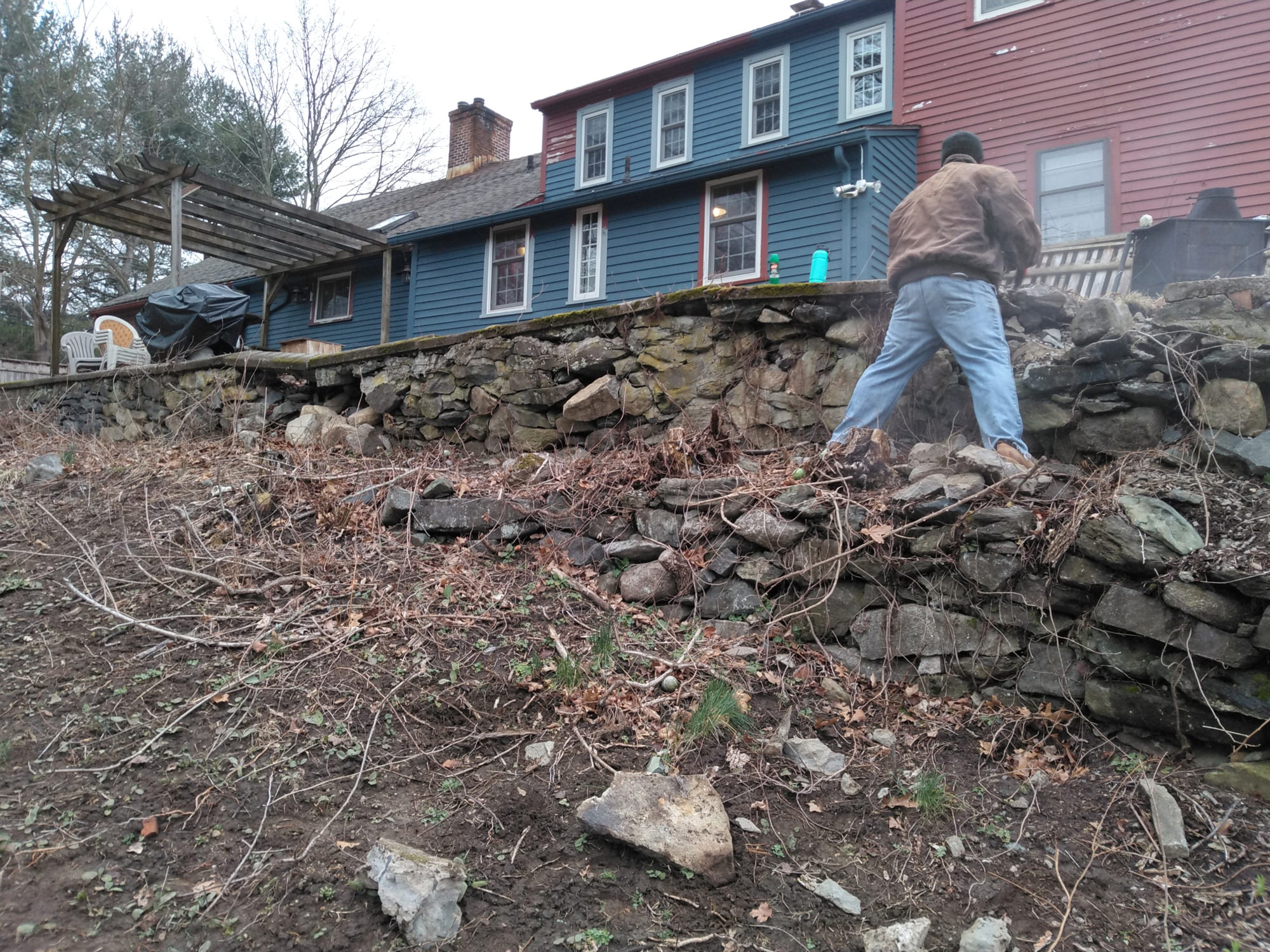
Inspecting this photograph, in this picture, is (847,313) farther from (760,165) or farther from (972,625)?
(760,165)

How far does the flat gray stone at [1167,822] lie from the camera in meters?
2.46

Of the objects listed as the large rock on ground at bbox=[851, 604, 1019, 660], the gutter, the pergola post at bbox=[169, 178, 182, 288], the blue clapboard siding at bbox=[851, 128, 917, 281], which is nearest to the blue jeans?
the large rock on ground at bbox=[851, 604, 1019, 660]

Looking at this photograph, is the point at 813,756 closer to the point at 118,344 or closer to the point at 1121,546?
the point at 1121,546

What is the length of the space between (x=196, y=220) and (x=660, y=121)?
7.50m

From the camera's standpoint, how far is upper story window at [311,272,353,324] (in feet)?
52.1

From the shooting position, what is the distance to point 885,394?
4.20m

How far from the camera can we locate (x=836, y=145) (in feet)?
32.9

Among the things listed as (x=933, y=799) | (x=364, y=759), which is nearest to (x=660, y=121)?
(x=364, y=759)

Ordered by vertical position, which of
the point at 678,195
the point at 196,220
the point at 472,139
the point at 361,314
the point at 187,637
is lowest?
the point at 187,637

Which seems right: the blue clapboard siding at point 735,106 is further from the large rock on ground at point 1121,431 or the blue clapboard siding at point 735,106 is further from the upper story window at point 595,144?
the large rock on ground at point 1121,431

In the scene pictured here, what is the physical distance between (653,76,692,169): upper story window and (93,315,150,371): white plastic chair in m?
8.28

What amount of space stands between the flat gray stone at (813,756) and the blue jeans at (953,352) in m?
1.79

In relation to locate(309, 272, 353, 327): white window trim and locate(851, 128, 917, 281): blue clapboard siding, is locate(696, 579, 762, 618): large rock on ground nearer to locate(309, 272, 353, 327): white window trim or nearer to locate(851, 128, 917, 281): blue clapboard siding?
locate(851, 128, 917, 281): blue clapboard siding

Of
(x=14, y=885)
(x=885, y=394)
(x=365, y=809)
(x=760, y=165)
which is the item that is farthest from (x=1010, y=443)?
(x=760, y=165)
